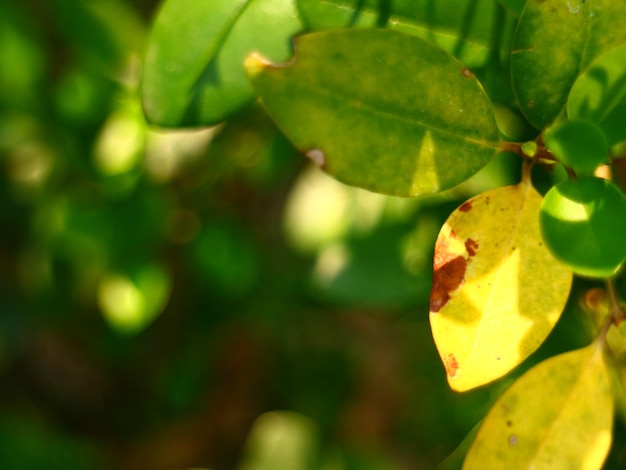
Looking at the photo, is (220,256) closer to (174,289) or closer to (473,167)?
(174,289)

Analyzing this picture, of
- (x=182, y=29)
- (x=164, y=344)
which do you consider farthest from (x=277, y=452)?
(x=182, y=29)

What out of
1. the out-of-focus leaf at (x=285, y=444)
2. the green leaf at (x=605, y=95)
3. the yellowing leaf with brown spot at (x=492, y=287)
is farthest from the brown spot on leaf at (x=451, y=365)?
the out-of-focus leaf at (x=285, y=444)

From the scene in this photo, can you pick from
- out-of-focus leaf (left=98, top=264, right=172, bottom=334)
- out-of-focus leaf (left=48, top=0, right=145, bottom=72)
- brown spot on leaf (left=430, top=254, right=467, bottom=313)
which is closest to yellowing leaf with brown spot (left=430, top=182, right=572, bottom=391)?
brown spot on leaf (left=430, top=254, right=467, bottom=313)

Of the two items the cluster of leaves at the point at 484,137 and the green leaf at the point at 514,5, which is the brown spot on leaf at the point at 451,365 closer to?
the cluster of leaves at the point at 484,137

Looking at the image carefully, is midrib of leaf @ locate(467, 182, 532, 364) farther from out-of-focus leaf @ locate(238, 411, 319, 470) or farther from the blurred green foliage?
out-of-focus leaf @ locate(238, 411, 319, 470)

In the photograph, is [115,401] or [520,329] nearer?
[520,329]

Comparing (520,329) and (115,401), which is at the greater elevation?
(520,329)
